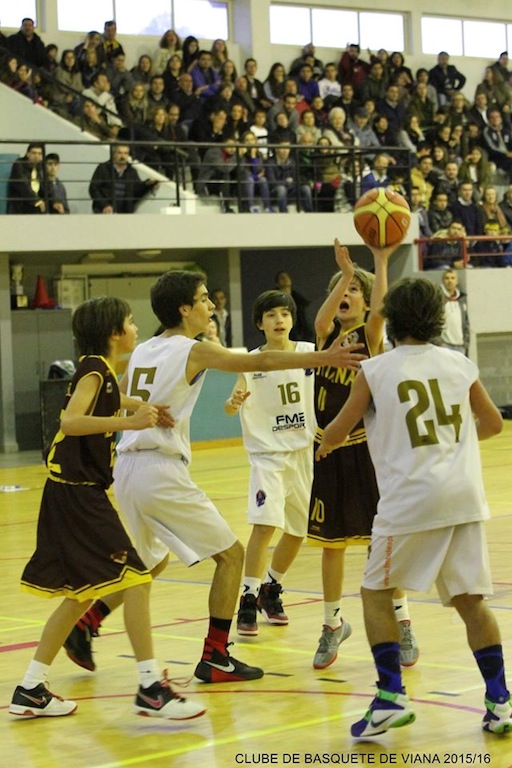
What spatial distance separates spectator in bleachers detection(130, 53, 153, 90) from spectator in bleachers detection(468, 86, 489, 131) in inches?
258

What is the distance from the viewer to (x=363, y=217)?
643 cm

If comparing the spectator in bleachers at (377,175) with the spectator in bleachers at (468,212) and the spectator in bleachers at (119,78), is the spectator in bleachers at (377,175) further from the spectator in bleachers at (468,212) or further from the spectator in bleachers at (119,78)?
the spectator in bleachers at (119,78)

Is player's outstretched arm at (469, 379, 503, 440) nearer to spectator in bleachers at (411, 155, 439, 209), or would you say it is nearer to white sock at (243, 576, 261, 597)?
white sock at (243, 576, 261, 597)

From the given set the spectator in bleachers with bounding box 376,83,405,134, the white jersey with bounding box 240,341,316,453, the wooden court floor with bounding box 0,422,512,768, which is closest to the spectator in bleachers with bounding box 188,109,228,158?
the spectator in bleachers with bounding box 376,83,405,134

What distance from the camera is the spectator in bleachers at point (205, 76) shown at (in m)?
21.1

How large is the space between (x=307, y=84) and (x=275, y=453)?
16712 millimetres

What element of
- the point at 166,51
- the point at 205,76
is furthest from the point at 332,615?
the point at 166,51

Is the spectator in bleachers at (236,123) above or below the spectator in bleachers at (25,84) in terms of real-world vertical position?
below

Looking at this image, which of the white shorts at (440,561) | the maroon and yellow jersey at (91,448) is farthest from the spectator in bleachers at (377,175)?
the white shorts at (440,561)

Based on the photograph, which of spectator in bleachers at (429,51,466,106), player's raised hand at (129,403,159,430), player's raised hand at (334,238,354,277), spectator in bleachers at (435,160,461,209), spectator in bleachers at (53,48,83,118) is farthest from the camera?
spectator in bleachers at (429,51,466,106)

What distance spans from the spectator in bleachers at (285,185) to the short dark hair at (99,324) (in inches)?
566

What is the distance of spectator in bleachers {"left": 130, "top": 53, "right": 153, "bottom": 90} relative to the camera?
68.7 ft

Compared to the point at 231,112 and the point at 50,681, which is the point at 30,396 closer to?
the point at 231,112

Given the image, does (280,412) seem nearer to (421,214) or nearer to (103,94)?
(103,94)
